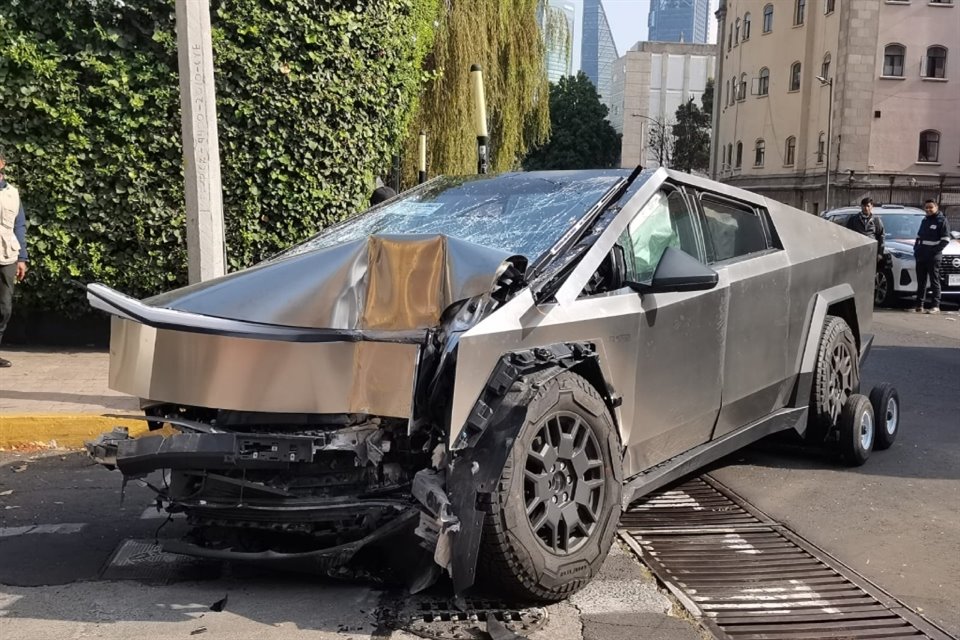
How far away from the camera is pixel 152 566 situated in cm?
401

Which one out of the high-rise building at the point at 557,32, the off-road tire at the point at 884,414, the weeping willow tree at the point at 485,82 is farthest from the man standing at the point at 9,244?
the high-rise building at the point at 557,32

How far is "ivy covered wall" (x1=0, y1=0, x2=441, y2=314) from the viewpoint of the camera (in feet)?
27.8

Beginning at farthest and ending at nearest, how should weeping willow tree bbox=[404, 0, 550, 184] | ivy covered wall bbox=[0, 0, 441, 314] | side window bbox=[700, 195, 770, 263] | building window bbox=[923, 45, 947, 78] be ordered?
building window bbox=[923, 45, 947, 78] → weeping willow tree bbox=[404, 0, 550, 184] → ivy covered wall bbox=[0, 0, 441, 314] → side window bbox=[700, 195, 770, 263]

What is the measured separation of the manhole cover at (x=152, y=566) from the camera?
12.7 feet

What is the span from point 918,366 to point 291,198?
6.72m

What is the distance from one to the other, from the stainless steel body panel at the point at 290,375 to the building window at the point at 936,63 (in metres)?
48.0

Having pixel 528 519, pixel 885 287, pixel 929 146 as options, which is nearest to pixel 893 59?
pixel 929 146

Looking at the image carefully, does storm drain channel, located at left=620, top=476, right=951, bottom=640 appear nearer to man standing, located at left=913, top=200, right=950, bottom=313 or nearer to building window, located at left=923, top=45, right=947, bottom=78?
man standing, located at left=913, top=200, right=950, bottom=313

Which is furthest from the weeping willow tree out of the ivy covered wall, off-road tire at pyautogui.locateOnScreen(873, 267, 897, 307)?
off-road tire at pyautogui.locateOnScreen(873, 267, 897, 307)

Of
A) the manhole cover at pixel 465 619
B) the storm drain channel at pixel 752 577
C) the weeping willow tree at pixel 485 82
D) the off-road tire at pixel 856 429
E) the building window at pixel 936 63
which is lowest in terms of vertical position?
the storm drain channel at pixel 752 577

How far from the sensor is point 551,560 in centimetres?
341

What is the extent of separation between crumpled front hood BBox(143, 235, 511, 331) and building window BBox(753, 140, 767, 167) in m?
A: 53.5

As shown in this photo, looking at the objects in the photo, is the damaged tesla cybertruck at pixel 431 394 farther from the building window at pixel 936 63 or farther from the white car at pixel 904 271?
the building window at pixel 936 63

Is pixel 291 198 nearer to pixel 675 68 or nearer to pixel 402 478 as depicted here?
pixel 402 478
